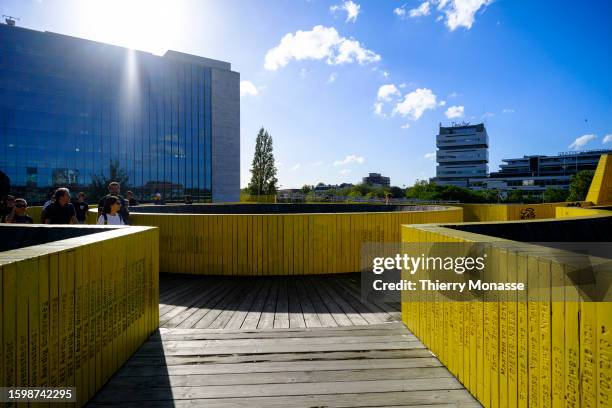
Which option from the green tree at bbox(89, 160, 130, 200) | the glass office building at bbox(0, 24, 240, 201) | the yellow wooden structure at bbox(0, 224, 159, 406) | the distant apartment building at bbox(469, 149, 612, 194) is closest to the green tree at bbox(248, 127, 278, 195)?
the glass office building at bbox(0, 24, 240, 201)

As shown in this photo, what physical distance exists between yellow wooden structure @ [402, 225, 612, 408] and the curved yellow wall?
15.7 ft

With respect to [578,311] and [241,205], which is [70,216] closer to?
[578,311]

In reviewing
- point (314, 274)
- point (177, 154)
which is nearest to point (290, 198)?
point (177, 154)

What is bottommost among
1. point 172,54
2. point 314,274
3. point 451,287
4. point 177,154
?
point 314,274

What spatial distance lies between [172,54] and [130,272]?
54.2 meters

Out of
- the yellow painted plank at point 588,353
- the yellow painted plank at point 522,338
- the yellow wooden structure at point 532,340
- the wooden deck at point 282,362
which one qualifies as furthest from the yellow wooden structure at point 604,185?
the yellow painted plank at point 588,353

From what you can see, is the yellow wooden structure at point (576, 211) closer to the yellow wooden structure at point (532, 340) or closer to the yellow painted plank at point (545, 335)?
the yellow wooden structure at point (532, 340)

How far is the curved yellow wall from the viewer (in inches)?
317

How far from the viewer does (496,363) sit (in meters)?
2.65

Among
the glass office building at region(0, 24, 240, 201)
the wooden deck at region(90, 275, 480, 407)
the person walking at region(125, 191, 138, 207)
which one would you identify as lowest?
the wooden deck at region(90, 275, 480, 407)

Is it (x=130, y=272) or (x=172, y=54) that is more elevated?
(x=172, y=54)

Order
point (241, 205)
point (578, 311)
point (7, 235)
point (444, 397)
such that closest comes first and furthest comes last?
point (578, 311) → point (444, 397) → point (7, 235) → point (241, 205)

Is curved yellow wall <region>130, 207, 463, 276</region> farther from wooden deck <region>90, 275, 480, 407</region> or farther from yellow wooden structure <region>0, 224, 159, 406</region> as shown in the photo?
yellow wooden structure <region>0, 224, 159, 406</region>

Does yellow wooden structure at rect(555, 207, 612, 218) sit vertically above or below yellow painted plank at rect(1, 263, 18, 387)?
above
